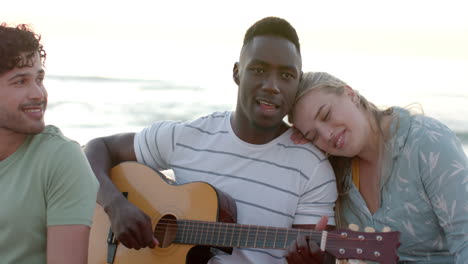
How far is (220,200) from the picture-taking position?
280 centimetres

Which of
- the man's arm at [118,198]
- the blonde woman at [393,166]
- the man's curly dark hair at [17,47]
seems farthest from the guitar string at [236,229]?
the man's curly dark hair at [17,47]

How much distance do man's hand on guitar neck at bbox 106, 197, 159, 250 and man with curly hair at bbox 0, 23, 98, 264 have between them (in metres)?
0.52

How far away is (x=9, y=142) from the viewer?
238cm

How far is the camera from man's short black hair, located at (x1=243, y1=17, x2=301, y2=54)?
292 centimetres

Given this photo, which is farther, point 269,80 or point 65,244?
point 269,80

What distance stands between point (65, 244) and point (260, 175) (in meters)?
1.03

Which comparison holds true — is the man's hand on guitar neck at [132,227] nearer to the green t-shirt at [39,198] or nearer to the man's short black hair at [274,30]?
the green t-shirt at [39,198]

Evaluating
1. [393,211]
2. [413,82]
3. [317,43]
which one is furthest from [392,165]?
[317,43]

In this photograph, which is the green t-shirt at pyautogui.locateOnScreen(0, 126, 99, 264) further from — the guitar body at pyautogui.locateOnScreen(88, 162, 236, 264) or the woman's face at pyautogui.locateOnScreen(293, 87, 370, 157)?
the woman's face at pyautogui.locateOnScreen(293, 87, 370, 157)

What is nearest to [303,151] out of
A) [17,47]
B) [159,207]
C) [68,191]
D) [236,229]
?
[236,229]

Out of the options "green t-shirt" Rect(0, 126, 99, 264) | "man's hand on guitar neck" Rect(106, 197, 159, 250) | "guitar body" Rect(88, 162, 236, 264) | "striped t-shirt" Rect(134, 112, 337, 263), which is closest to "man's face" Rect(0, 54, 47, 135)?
"green t-shirt" Rect(0, 126, 99, 264)

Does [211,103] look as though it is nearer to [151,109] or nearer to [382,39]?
[151,109]

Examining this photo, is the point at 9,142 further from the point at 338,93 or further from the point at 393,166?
the point at 393,166

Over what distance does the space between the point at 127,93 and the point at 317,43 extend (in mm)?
3996
